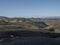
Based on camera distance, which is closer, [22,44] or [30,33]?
[22,44]

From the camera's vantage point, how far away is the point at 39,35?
2809 cm

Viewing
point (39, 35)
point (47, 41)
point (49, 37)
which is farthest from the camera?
point (39, 35)

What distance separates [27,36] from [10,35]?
2.94 m

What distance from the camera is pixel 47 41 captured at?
78.0ft

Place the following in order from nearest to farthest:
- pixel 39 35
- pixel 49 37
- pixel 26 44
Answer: pixel 26 44 → pixel 49 37 → pixel 39 35

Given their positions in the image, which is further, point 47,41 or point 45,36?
point 45,36

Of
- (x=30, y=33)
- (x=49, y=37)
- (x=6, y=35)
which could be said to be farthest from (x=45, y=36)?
(x=6, y=35)

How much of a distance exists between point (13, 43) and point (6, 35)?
4.86m

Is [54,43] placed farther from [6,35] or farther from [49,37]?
[6,35]

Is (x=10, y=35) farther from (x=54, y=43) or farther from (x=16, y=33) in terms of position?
(x=54, y=43)

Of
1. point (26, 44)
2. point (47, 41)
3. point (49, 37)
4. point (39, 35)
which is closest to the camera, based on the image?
point (26, 44)

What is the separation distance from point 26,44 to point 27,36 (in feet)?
24.0

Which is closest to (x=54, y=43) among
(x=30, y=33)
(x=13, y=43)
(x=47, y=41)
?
(x=47, y=41)

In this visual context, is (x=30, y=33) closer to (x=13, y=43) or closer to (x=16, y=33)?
(x=16, y=33)
